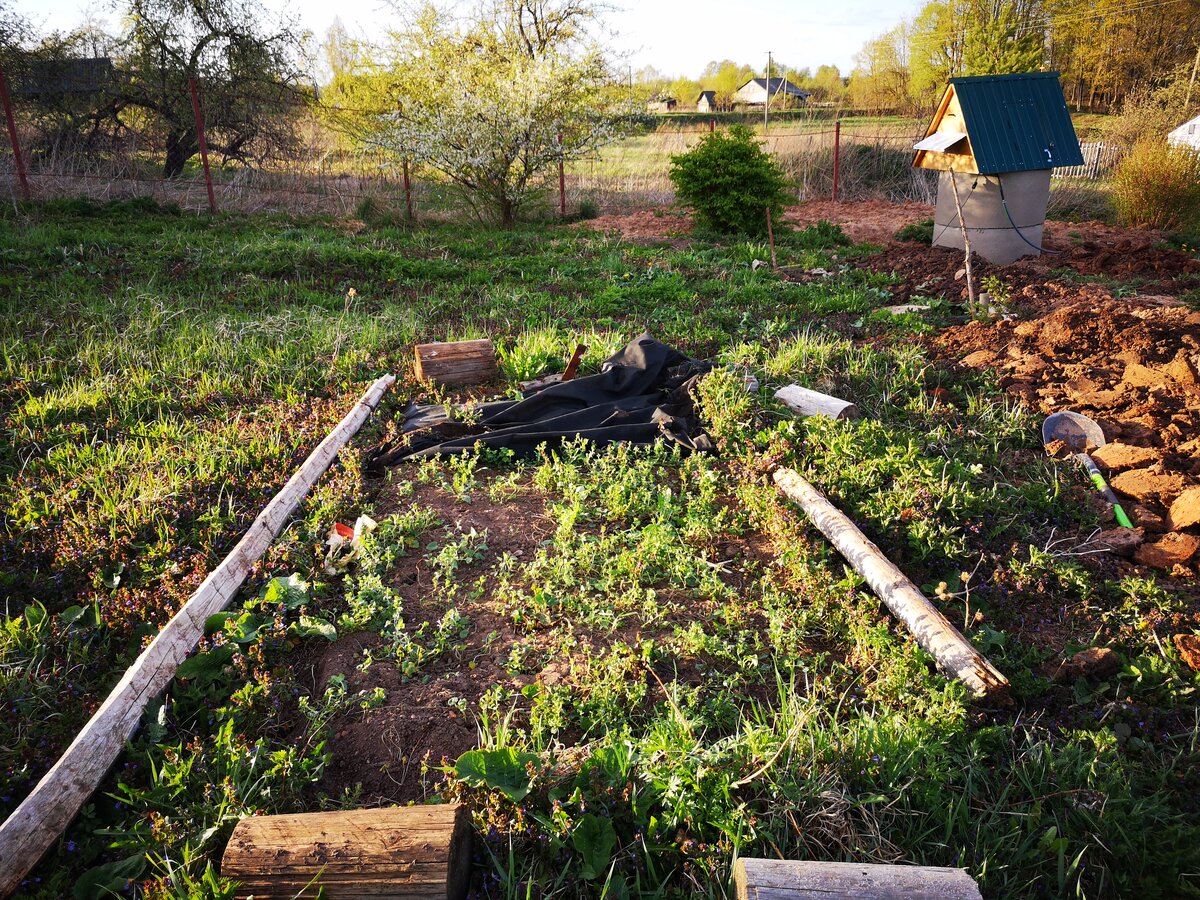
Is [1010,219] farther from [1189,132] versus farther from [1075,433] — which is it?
[1189,132]

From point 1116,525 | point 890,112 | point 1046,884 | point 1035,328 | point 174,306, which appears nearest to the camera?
point 1046,884

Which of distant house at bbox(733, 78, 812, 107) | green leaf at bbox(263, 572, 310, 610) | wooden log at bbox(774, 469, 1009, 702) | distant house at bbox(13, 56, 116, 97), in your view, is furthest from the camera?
distant house at bbox(733, 78, 812, 107)

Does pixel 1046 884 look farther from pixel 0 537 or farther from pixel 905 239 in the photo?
pixel 905 239

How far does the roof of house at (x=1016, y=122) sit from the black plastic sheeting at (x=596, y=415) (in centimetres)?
751

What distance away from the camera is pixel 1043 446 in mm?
4871

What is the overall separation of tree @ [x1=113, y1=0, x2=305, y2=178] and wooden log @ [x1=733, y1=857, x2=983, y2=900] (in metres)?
19.0

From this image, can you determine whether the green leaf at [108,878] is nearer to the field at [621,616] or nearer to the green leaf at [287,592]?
the field at [621,616]

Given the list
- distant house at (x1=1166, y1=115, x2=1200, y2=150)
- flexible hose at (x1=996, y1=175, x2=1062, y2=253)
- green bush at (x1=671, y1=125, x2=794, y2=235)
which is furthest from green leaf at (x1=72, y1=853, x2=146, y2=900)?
distant house at (x1=1166, y1=115, x2=1200, y2=150)

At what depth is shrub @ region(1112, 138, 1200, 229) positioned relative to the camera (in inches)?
477

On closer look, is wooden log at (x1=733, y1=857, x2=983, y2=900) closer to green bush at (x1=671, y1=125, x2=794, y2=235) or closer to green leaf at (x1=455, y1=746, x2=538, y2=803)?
green leaf at (x1=455, y1=746, x2=538, y2=803)

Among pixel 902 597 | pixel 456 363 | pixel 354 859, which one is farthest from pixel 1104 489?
pixel 456 363

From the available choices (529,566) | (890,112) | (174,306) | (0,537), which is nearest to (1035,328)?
(529,566)

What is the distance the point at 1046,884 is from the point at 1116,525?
104 inches

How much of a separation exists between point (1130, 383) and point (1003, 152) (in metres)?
6.77
